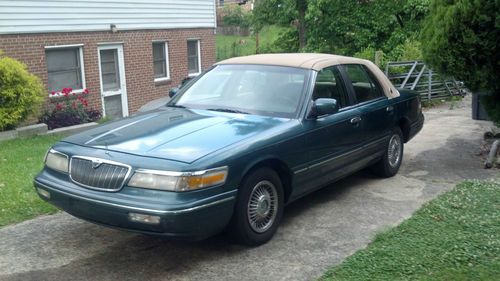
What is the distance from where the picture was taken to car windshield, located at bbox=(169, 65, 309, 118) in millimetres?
5344

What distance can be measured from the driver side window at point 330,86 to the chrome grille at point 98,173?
220 cm

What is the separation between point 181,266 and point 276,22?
16.3 m

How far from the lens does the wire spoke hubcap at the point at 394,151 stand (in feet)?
22.7

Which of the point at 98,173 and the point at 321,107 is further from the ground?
the point at 321,107

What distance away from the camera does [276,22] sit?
19703mm

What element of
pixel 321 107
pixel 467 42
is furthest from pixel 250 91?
pixel 467 42

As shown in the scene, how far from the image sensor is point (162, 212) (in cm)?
390

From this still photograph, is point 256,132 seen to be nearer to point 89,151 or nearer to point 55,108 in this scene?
point 89,151

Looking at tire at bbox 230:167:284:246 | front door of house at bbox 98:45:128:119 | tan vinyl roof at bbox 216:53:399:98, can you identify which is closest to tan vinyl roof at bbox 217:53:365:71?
tan vinyl roof at bbox 216:53:399:98

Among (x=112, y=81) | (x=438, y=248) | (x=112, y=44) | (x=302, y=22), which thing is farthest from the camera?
(x=302, y=22)

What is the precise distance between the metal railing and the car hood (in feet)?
30.9

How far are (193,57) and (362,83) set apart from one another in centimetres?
1111

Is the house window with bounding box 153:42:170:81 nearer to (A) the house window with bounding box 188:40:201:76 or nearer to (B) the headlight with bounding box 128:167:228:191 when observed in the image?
(A) the house window with bounding box 188:40:201:76

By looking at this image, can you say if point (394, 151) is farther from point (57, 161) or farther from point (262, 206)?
point (57, 161)
